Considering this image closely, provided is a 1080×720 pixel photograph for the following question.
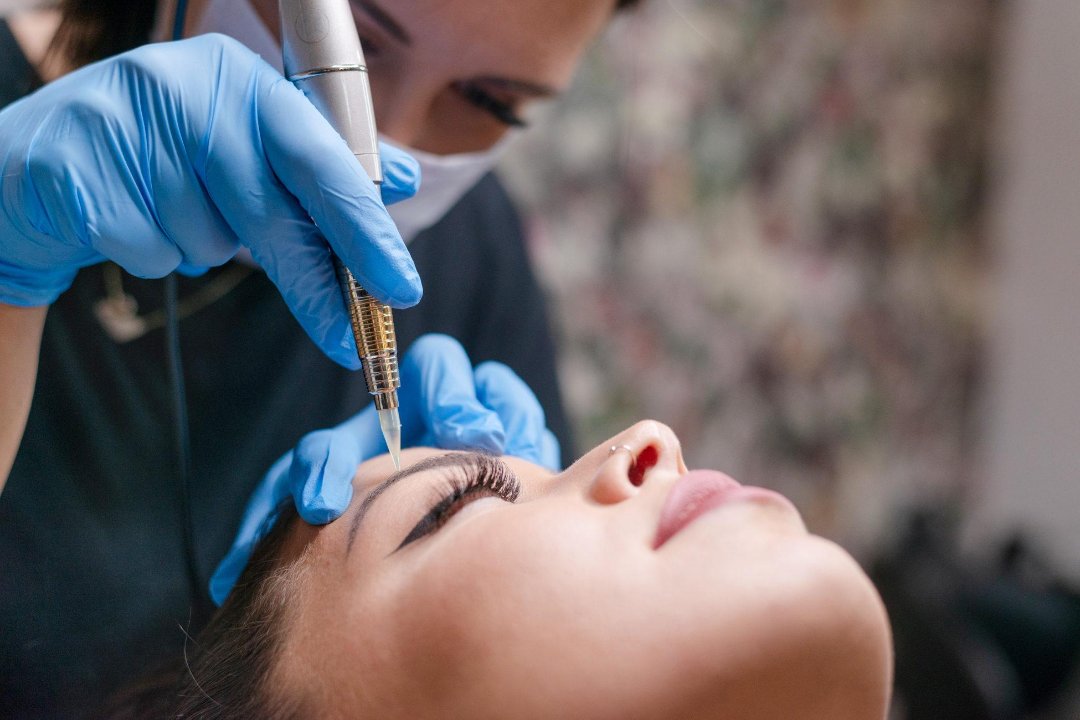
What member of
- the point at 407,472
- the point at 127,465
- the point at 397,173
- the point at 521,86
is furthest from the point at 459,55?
the point at 127,465

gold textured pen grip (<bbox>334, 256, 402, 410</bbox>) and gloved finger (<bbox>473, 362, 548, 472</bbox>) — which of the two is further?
gloved finger (<bbox>473, 362, 548, 472</bbox>)

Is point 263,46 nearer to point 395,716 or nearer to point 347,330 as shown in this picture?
point 347,330

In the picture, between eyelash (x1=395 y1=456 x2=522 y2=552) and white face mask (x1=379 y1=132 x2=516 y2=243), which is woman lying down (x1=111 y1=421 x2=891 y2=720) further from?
white face mask (x1=379 y1=132 x2=516 y2=243)

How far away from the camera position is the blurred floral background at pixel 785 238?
1.71m

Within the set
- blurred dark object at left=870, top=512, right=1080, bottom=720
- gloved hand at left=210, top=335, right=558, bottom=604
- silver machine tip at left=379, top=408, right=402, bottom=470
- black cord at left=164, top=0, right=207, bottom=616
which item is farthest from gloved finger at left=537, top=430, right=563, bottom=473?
blurred dark object at left=870, top=512, right=1080, bottom=720

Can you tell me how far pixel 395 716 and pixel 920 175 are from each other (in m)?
1.97

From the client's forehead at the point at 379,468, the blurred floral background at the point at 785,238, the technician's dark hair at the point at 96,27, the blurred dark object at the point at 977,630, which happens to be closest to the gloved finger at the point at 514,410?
the client's forehead at the point at 379,468

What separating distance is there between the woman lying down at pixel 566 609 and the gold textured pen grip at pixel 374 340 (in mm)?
87

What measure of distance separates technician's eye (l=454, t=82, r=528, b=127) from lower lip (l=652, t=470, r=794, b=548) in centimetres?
52

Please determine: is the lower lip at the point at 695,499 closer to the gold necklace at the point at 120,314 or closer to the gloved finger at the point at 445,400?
the gloved finger at the point at 445,400

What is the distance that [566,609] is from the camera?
21.9 inches

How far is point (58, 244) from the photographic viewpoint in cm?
62

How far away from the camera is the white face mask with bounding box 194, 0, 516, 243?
825 millimetres

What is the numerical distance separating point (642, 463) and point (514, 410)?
264 mm
